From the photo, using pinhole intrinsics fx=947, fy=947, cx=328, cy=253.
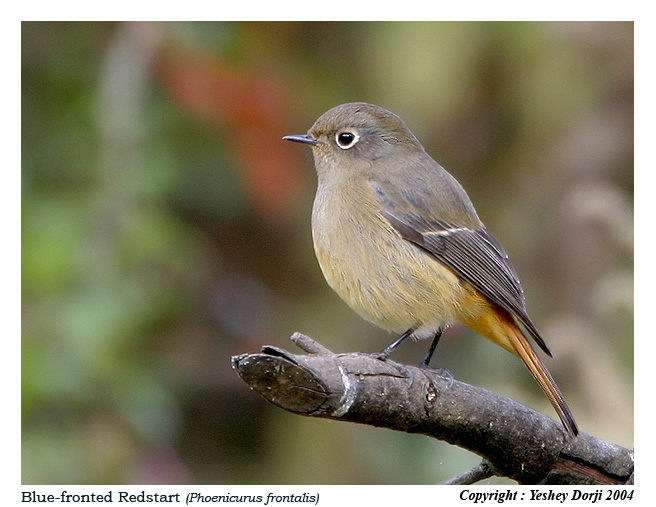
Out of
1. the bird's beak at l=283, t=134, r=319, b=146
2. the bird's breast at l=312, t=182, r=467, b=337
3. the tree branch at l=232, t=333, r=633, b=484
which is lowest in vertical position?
the tree branch at l=232, t=333, r=633, b=484

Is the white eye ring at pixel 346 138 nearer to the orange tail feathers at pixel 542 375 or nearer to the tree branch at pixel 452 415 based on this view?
the orange tail feathers at pixel 542 375

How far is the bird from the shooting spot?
4.79m

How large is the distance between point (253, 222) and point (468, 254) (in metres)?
2.52

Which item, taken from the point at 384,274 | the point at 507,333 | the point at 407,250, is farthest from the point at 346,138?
the point at 507,333

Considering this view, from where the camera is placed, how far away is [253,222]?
281 inches

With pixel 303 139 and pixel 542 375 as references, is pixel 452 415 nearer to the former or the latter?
pixel 542 375

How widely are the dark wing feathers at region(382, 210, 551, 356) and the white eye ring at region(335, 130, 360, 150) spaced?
558 mm

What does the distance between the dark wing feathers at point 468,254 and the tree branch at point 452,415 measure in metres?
0.63

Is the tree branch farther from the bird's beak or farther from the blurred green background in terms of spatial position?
the bird's beak

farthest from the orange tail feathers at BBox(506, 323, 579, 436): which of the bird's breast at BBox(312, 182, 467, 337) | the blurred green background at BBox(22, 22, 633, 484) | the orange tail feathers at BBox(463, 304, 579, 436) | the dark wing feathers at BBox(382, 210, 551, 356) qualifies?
the blurred green background at BBox(22, 22, 633, 484)

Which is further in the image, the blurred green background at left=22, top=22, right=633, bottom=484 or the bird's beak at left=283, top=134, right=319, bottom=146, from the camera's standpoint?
the blurred green background at left=22, top=22, right=633, bottom=484

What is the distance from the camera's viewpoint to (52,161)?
6121 millimetres
